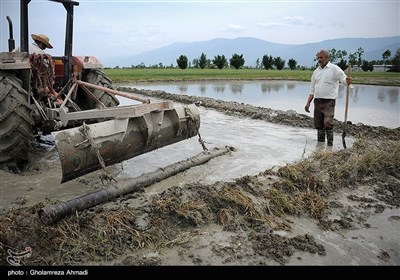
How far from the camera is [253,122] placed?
890 centimetres

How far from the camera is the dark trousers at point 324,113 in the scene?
263 inches

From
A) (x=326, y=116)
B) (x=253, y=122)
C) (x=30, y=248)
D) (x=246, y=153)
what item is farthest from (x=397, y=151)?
(x=30, y=248)

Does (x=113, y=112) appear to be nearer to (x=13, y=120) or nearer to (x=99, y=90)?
(x=13, y=120)

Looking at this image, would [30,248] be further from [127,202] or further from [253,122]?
[253,122]

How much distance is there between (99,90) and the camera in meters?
6.32

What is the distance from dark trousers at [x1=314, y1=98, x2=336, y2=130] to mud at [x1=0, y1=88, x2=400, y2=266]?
207cm

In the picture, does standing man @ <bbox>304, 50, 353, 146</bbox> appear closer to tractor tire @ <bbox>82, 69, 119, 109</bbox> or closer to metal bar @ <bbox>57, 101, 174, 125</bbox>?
metal bar @ <bbox>57, 101, 174, 125</bbox>

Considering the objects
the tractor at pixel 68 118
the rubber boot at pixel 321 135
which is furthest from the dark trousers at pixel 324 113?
the tractor at pixel 68 118

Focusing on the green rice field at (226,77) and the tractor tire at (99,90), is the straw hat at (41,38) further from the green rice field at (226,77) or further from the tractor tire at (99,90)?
the green rice field at (226,77)

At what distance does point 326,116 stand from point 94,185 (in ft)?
14.5

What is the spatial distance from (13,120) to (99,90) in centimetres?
209

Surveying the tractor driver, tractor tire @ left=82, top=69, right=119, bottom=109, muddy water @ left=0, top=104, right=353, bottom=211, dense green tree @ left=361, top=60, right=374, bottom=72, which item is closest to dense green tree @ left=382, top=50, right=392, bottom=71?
dense green tree @ left=361, top=60, right=374, bottom=72

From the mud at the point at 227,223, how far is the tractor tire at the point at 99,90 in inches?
74.6

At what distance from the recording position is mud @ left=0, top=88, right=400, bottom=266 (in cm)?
277
